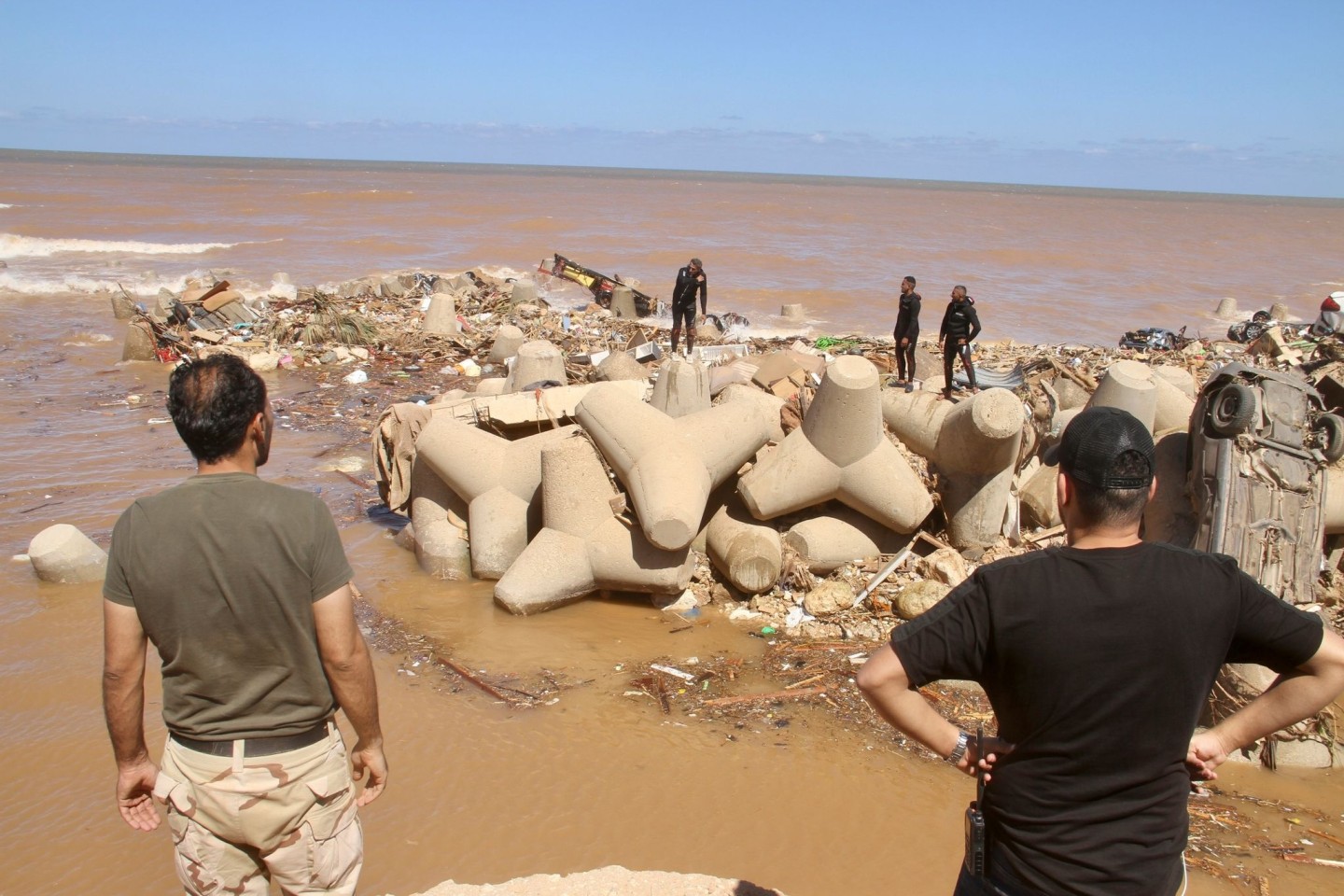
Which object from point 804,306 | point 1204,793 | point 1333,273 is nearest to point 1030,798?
point 1204,793

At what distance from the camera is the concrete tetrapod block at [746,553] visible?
6137 mm

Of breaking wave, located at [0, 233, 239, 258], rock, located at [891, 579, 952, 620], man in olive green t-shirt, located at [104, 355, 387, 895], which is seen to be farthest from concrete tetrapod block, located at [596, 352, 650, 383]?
breaking wave, located at [0, 233, 239, 258]

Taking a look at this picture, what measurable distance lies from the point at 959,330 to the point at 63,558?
343 inches

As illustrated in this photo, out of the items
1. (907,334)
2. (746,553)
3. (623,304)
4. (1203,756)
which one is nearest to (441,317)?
(623,304)

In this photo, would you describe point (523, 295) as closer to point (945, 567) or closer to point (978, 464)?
point (978, 464)

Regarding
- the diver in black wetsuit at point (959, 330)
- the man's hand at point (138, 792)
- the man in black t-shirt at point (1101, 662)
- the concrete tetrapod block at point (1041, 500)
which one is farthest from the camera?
the diver in black wetsuit at point (959, 330)

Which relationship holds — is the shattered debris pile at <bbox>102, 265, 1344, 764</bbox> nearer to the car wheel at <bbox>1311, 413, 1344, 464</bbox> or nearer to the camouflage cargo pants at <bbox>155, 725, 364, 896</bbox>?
the car wheel at <bbox>1311, 413, 1344, 464</bbox>

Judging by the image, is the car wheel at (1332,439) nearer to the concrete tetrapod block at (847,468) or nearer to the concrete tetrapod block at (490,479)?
the concrete tetrapod block at (847,468)

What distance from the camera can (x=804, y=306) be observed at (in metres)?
21.0

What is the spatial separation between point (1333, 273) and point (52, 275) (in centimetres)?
4020

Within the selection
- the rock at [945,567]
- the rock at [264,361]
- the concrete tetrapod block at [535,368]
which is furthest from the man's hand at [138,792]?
the rock at [264,361]

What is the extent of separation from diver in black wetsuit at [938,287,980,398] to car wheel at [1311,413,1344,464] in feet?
→ 17.4

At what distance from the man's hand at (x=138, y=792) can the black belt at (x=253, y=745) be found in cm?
14

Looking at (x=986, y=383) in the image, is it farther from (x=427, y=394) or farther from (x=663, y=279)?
(x=663, y=279)
